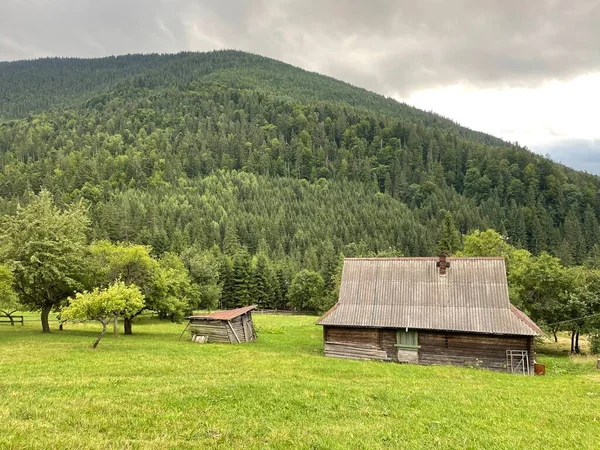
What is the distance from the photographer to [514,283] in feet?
157

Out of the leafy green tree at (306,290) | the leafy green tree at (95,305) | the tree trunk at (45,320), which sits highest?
the leafy green tree at (95,305)

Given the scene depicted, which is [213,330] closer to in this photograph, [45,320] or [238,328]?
[238,328]

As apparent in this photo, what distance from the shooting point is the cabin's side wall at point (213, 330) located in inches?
1545

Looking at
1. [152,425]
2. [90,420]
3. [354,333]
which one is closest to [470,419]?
[152,425]

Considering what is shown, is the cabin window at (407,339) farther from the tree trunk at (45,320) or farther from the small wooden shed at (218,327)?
the tree trunk at (45,320)

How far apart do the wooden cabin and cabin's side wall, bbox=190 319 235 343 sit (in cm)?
996

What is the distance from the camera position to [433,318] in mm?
32625

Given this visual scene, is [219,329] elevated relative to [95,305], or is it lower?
lower

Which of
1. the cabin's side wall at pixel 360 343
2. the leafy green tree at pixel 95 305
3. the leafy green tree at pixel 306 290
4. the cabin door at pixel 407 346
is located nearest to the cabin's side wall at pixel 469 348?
the cabin door at pixel 407 346

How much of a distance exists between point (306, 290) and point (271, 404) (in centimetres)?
8230

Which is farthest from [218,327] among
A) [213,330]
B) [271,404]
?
[271,404]

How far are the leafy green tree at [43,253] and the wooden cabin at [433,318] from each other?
23.5 metres

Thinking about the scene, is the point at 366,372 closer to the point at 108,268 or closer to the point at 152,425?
the point at 152,425

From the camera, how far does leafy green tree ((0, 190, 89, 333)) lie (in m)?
36.8
